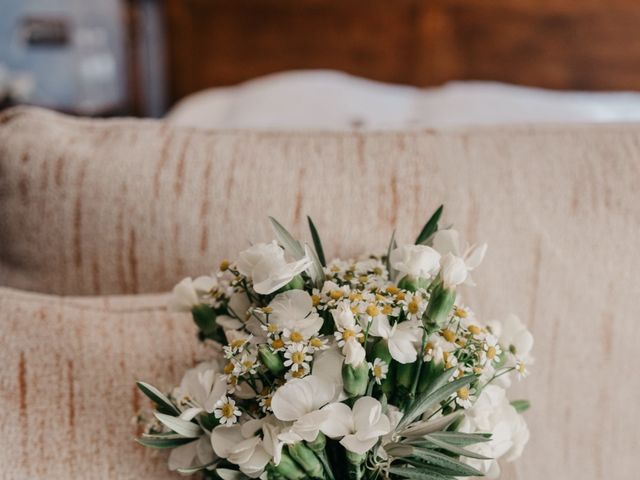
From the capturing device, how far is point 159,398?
1.76ft

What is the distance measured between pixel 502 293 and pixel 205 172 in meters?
0.36

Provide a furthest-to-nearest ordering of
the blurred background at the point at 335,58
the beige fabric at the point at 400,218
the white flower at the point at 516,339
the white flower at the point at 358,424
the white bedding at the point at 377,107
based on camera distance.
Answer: the blurred background at the point at 335,58 → the white bedding at the point at 377,107 → the beige fabric at the point at 400,218 → the white flower at the point at 516,339 → the white flower at the point at 358,424

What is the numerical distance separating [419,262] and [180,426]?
0.77 ft

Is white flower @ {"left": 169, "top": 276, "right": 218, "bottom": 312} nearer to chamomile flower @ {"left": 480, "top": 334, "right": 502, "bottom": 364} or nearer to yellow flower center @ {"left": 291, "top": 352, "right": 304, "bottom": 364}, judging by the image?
yellow flower center @ {"left": 291, "top": 352, "right": 304, "bottom": 364}

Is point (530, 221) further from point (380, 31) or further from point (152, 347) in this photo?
point (380, 31)

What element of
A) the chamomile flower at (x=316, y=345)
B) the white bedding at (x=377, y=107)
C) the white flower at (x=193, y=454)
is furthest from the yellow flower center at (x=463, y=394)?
the white bedding at (x=377, y=107)

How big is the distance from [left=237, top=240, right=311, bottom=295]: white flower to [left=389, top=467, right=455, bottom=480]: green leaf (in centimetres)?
17

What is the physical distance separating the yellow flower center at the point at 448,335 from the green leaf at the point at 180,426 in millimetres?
220

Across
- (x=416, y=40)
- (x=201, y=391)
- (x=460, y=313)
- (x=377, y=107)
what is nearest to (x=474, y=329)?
(x=460, y=313)

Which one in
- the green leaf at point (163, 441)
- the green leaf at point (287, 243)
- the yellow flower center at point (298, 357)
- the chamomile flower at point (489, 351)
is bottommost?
the green leaf at point (163, 441)

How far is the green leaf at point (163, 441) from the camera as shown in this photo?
0.53 m

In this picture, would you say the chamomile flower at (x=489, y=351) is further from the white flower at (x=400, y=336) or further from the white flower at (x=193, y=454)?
the white flower at (x=193, y=454)

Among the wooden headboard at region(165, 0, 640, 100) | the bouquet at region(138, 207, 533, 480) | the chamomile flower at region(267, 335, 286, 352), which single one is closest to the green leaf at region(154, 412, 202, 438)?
the bouquet at region(138, 207, 533, 480)

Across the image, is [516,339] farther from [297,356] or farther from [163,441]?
[163,441]
